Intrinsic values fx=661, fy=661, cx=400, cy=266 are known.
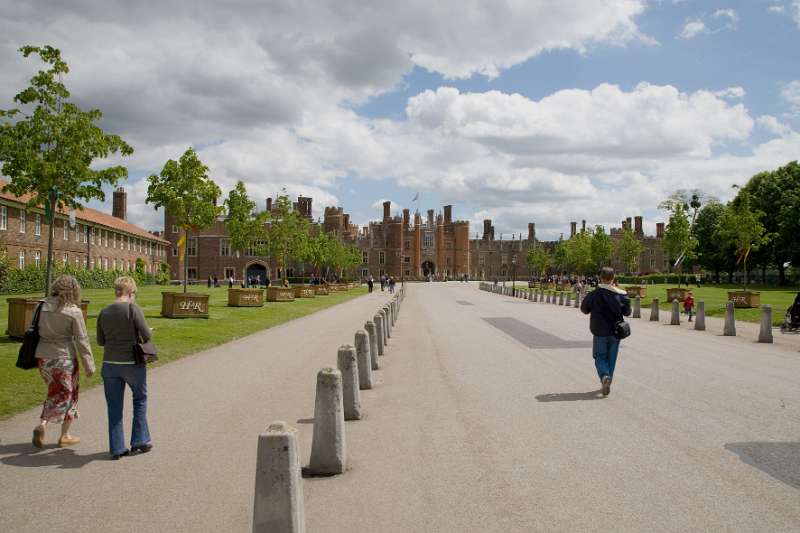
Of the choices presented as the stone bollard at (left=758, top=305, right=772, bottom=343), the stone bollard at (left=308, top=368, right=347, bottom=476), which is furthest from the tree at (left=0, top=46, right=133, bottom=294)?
the stone bollard at (left=758, top=305, right=772, bottom=343)

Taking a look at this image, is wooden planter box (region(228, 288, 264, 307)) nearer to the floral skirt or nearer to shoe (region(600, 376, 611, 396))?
shoe (region(600, 376, 611, 396))

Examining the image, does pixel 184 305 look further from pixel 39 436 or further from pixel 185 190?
pixel 39 436

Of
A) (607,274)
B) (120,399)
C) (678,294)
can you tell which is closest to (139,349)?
(120,399)

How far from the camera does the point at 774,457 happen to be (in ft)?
19.4

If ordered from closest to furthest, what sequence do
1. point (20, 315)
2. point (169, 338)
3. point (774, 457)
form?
point (774, 457) → point (20, 315) → point (169, 338)

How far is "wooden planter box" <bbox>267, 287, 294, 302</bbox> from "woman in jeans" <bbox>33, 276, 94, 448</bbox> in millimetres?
30326

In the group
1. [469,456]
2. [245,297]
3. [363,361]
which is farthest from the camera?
[245,297]

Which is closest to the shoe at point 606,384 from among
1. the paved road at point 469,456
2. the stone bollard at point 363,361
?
the paved road at point 469,456

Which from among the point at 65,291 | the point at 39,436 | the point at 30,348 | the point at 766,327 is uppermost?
the point at 65,291

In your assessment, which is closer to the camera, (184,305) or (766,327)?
(766,327)

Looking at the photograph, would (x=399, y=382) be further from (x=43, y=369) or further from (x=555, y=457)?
(x=43, y=369)

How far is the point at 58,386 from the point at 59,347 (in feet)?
1.27

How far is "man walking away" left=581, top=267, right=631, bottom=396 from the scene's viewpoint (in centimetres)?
914

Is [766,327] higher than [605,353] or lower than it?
lower
